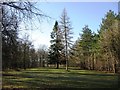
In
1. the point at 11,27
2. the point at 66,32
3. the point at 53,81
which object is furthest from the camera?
the point at 66,32

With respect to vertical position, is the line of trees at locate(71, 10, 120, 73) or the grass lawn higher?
the line of trees at locate(71, 10, 120, 73)

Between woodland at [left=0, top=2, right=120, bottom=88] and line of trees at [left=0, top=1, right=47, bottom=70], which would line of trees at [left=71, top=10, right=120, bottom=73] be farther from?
line of trees at [left=0, top=1, right=47, bottom=70]

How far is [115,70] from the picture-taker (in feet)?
118

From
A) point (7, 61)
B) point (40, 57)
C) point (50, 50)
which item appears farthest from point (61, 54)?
point (7, 61)

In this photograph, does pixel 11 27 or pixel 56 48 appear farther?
pixel 56 48

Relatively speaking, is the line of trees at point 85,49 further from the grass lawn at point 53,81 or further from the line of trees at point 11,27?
the line of trees at point 11,27

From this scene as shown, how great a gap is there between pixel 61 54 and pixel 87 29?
6.64 m

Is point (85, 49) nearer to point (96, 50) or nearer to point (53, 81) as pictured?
point (96, 50)

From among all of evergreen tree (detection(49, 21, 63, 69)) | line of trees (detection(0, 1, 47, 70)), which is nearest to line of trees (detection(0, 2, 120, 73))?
evergreen tree (detection(49, 21, 63, 69))

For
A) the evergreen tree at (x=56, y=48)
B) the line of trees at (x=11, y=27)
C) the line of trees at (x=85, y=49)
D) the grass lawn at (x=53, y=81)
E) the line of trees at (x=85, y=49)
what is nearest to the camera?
the line of trees at (x=11, y=27)

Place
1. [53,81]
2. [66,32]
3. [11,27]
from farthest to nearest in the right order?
[66,32]
[53,81]
[11,27]

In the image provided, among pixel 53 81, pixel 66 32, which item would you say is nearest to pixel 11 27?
pixel 53 81

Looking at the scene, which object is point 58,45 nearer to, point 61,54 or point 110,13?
point 61,54

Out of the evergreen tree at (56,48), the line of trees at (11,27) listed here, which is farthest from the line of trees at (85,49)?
the line of trees at (11,27)
